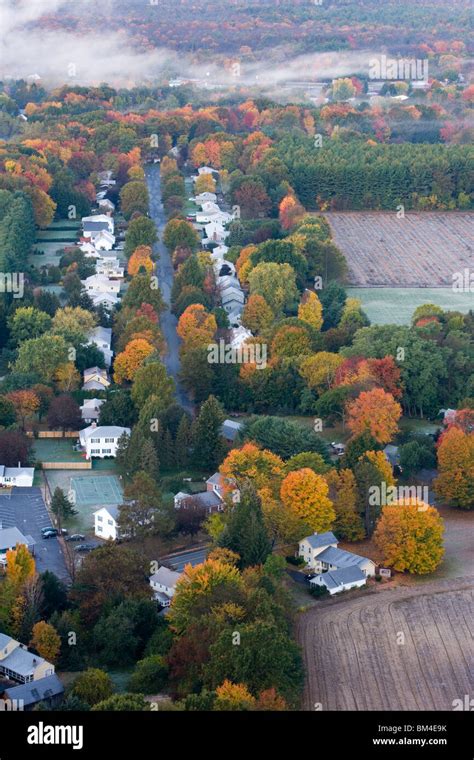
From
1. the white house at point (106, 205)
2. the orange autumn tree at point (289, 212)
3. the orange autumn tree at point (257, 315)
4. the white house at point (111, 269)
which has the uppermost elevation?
the white house at point (106, 205)

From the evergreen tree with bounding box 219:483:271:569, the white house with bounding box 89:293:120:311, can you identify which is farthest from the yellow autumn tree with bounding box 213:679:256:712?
the white house with bounding box 89:293:120:311

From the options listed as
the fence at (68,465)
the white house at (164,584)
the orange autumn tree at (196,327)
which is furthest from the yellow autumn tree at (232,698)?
the orange autumn tree at (196,327)

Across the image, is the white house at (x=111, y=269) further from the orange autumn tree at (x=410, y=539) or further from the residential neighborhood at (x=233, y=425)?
the orange autumn tree at (x=410, y=539)

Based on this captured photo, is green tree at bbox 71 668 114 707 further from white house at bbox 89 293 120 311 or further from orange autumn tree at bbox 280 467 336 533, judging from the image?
white house at bbox 89 293 120 311

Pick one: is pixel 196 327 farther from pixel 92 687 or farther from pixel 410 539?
pixel 92 687

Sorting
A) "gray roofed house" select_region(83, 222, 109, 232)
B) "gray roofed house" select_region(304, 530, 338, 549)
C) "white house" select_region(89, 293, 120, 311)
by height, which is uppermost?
"gray roofed house" select_region(83, 222, 109, 232)

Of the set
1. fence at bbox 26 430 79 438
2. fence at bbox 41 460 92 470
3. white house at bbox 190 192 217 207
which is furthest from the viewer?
white house at bbox 190 192 217 207
